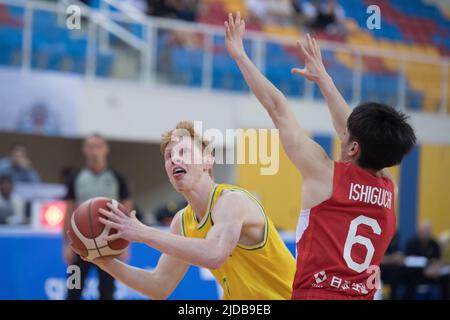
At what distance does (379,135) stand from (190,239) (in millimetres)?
1020

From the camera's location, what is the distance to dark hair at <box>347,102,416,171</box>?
4055mm

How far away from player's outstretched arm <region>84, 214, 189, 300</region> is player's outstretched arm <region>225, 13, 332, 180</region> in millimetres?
1015

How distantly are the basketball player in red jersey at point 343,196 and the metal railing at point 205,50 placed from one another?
9200 millimetres

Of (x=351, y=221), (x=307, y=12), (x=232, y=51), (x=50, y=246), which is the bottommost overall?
(x=50, y=246)

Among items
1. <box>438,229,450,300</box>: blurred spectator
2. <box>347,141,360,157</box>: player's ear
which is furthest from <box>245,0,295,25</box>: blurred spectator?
<box>347,141,360,157</box>: player's ear

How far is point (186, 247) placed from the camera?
3.98m

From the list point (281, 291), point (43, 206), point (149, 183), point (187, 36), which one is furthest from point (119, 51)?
point (281, 291)

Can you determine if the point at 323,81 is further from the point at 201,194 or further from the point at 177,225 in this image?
the point at 177,225

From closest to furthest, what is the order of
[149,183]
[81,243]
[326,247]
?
[326,247]
[81,243]
[149,183]

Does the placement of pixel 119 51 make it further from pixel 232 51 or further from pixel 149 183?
pixel 232 51

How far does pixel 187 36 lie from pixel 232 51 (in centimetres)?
990

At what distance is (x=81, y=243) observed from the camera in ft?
14.3

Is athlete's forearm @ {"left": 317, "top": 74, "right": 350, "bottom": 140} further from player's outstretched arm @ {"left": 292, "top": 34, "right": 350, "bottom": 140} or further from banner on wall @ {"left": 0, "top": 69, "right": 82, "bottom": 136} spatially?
banner on wall @ {"left": 0, "top": 69, "right": 82, "bottom": 136}

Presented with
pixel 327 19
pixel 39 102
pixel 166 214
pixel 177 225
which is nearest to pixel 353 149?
pixel 177 225
